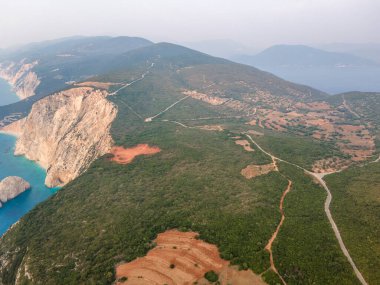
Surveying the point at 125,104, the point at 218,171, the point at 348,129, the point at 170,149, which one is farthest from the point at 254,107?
the point at 218,171

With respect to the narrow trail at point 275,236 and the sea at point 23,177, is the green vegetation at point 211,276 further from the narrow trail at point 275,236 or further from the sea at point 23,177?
the sea at point 23,177

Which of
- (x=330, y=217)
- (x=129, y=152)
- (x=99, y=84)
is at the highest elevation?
(x=99, y=84)

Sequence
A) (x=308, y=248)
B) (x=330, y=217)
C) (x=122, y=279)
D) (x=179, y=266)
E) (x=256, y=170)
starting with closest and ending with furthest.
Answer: (x=122, y=279) < (x=179, y=266) < (x=308, y=248) < (x=330, y=217) < (x=256, y=170)

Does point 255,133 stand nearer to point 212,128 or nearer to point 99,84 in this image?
point 212,128

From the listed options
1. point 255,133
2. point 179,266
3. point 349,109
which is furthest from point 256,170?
point 349,109

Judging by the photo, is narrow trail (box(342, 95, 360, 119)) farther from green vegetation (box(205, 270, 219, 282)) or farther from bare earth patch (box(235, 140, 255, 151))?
green vegetation (box(205, 270, 219, 282))

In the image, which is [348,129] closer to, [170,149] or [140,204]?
[170,149]

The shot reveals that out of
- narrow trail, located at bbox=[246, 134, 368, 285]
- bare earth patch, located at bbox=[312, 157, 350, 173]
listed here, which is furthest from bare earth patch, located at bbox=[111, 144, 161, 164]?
bare earth patch, located at bbox=[312, 157, 350, 173]
